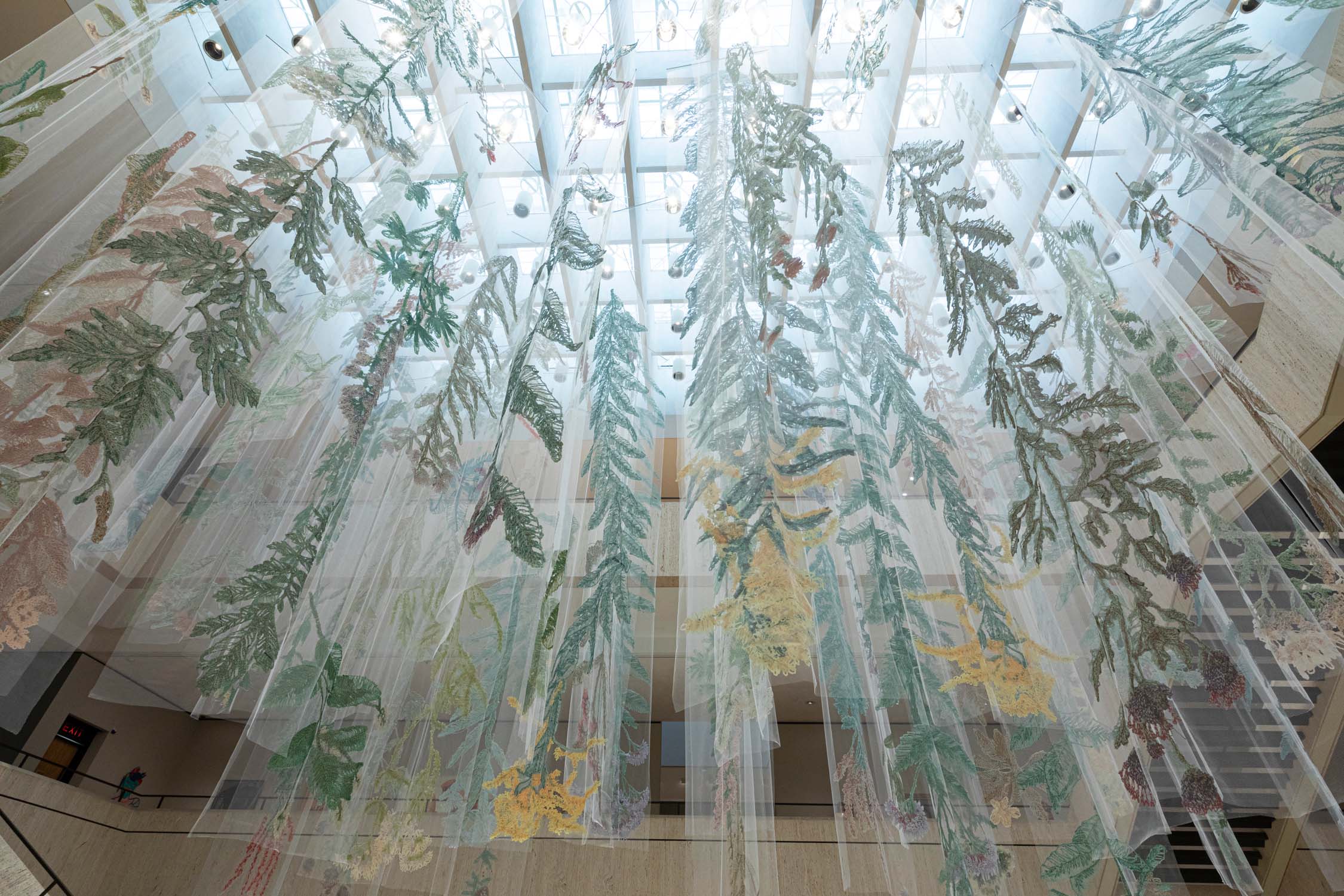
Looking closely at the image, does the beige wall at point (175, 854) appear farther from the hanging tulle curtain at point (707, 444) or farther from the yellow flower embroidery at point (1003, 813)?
the hanging tulle curtain at point (707, 444)

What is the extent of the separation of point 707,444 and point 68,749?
651 cm

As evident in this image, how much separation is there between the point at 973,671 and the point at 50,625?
1.29 m

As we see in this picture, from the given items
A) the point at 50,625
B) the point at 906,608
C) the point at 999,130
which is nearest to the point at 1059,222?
the point at 999,130

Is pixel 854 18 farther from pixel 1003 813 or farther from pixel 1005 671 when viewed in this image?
pixel 1003 813

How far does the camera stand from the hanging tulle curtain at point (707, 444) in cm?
88

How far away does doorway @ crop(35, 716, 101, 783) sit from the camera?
4.78 meters

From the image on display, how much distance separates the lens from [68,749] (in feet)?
16.3

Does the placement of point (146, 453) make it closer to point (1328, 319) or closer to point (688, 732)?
point (688, 732)

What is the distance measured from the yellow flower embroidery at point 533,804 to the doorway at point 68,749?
5.92 m

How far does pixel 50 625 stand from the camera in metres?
0.86

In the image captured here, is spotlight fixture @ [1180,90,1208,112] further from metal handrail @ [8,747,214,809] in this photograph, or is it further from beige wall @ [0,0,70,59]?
metal handrail @ [8,747,214,809]

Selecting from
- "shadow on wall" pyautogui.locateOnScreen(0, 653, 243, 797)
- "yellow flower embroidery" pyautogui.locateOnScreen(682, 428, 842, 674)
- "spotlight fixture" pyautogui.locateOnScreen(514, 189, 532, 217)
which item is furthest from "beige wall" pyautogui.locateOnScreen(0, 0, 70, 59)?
"shadow on wall" pyautogui.locateOnScreen(0, 653, 243, 797)

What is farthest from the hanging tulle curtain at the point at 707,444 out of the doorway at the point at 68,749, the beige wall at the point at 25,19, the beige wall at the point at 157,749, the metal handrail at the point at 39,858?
the doorway at the point at 68,749

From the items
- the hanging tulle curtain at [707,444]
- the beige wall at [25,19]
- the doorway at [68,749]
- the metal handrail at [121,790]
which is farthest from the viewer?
the metal handrail at [121,790]
